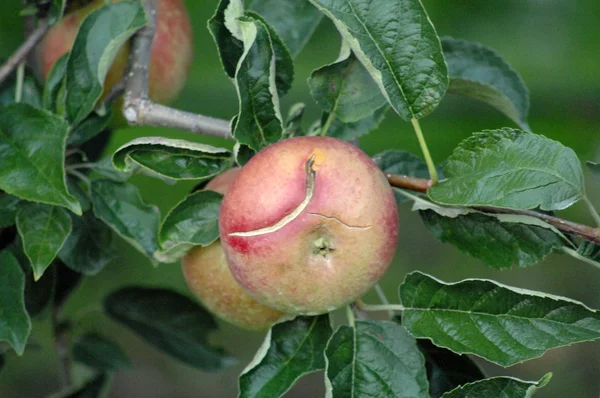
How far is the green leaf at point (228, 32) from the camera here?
29.7 inches

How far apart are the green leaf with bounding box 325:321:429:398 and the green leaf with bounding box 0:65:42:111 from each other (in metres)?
0.54

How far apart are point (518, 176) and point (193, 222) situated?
343 millimetres

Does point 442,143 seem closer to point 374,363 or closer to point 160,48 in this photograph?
point 160,48

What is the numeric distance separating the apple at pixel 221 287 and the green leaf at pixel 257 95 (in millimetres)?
102

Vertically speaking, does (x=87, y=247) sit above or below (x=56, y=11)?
below

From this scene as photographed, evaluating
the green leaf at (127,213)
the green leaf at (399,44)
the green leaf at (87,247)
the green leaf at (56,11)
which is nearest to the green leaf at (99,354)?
the green leaf at (87,247)

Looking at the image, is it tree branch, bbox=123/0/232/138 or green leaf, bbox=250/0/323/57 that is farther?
green leaf, bbox=250/0/323/57

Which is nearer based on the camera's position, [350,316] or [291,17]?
[350,316]

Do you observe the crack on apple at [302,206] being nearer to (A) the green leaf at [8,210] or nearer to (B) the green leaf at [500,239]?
(B) the green leaf at [500,239]

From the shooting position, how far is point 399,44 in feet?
2.38

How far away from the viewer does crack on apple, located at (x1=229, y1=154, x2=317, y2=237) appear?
0.65 metres

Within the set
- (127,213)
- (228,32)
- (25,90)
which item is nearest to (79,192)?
(127,213)

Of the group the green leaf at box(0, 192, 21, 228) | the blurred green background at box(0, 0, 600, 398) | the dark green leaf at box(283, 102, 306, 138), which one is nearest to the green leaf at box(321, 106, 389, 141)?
the dark green leaf at box(283, 102, 306, 138)

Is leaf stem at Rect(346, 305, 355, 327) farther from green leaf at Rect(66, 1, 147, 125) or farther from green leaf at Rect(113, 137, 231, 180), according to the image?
green leaf at Rect(66, 1, 147, 125)
